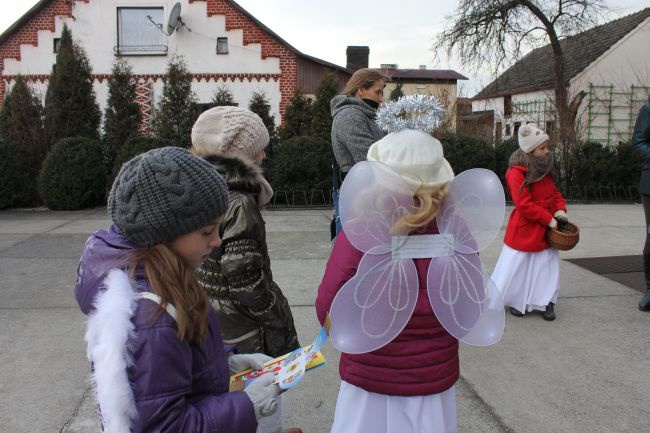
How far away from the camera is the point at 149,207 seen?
57.3 inches

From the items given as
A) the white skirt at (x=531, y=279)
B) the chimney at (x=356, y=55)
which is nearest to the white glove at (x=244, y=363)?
the white skirt at (x=531, y=279)

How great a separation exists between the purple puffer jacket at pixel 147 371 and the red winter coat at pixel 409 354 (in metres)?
0.65

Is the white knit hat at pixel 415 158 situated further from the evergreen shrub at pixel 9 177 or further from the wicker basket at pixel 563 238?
the evergreen shrub at pixel 9 177

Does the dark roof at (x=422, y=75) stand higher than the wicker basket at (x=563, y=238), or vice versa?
the dark roof at (x=422, y=75)

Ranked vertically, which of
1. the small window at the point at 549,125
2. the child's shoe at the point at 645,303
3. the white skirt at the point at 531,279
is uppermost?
the small window at the point at 549,125

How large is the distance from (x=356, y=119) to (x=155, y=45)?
51.5 ft

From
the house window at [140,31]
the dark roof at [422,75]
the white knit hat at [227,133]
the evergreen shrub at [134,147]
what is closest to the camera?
the white knit hat at [227,133]

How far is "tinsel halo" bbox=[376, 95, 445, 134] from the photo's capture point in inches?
80.9

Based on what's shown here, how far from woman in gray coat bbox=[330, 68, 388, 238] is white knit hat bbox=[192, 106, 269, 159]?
1.70 metres

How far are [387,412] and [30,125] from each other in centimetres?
1202

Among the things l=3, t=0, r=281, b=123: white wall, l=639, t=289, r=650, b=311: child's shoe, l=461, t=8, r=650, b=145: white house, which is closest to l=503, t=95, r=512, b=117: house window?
l=461, t=8, r=650, b=145: white house

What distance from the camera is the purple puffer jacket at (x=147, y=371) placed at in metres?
1.36

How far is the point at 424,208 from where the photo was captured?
193cm

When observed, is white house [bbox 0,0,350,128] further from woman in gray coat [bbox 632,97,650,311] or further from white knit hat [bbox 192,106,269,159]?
white knit hat [bbox 192,106,269,159]
